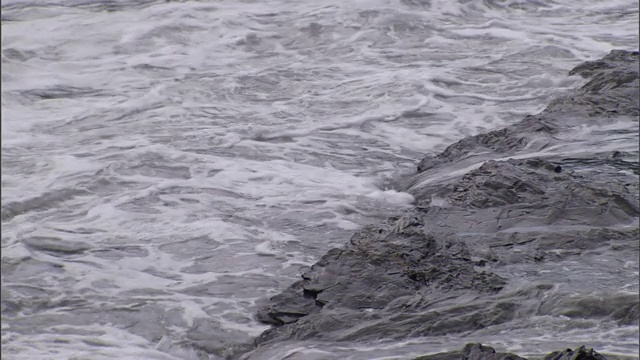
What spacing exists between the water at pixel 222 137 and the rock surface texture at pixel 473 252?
0.14 meters

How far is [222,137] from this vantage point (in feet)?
20.8

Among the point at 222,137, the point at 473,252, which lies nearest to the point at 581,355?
the point at 473,252

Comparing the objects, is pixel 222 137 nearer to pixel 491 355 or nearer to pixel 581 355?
pixel 491 355

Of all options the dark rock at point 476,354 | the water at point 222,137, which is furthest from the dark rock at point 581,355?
the water at point 222,137

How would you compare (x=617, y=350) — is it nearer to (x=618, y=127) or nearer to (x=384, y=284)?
(x=384, y=284)

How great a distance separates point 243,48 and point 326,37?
2.68ft

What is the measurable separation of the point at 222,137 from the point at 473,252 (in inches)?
108

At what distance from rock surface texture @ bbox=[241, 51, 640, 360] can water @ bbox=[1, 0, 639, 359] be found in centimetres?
14

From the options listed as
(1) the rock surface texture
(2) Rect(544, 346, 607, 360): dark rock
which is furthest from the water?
(2) Rect(544, 346, 607, 360): dark rock

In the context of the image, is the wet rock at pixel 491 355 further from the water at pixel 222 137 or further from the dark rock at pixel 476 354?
the water at pixel 222 137

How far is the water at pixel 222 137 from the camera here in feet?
13.1

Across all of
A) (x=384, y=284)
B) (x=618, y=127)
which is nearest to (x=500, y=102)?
(x=618, y=127)

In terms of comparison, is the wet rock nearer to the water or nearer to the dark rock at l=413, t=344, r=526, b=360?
the dark rock at l=413, t=344, r=526, b=360

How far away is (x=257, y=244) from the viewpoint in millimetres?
4695
